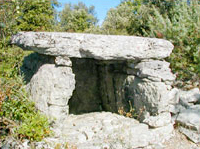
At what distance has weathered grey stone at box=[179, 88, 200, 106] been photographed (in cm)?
545

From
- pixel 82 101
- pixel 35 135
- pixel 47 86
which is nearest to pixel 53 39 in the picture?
pixel 47 86

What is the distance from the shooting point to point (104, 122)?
492cm

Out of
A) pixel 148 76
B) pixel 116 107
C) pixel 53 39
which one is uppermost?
pixel 53 39

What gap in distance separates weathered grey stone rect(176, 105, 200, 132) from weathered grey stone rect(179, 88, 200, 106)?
0.85ft

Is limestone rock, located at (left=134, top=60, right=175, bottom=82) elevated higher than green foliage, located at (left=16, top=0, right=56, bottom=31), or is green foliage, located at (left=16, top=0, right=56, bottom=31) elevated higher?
green foliage, located at (left=16, top=0, right=56, bottom=31)

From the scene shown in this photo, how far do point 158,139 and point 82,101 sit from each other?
10.7 ft

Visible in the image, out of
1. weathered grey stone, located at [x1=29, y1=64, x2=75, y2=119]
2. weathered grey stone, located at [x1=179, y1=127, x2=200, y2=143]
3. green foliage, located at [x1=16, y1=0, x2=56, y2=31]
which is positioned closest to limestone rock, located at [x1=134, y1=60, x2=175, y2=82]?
weathered grey stone, located at [x1=179, y1=127, x2=200, y2=143]

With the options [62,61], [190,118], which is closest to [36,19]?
[62,61]

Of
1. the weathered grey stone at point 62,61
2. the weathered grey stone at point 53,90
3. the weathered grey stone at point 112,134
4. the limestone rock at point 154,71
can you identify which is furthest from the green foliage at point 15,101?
the limestone rock at point 154,71

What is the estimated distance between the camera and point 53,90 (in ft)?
14.8

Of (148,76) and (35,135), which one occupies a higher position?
(148,76)

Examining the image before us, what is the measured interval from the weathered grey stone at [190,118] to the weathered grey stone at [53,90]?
103 inches

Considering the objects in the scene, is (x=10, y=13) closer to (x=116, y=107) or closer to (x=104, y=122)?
(x=104, y=122)

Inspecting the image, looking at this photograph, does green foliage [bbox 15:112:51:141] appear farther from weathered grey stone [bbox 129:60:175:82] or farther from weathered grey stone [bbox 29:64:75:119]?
weathered grey stone [bbox 129:60:175:82]
